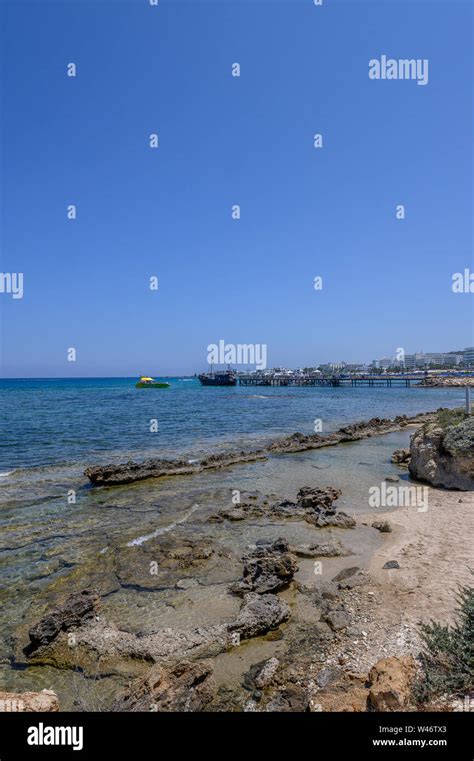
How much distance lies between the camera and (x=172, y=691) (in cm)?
532

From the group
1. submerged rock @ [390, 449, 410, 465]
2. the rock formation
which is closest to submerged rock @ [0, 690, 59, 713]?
the rock formation

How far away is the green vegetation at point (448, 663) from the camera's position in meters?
4.42

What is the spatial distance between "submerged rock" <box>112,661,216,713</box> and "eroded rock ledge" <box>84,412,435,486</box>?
1387cm

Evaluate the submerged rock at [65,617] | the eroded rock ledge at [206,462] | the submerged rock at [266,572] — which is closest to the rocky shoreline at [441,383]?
the eroded rock ledge at [206,462]

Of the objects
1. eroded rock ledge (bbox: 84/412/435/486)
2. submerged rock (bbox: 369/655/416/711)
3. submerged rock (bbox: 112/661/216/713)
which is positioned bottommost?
eroded rock ledge (bbox: 84/412/435/486)

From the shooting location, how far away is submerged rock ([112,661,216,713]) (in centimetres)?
510

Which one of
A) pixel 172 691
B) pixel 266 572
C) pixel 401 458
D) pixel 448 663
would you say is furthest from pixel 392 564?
pixel 401 458

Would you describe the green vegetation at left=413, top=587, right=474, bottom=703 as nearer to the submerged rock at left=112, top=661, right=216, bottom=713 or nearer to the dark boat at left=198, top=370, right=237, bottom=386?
the submerged rock at left=112, top=661, right=216, bottom=713

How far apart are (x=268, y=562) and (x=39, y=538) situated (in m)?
7.67

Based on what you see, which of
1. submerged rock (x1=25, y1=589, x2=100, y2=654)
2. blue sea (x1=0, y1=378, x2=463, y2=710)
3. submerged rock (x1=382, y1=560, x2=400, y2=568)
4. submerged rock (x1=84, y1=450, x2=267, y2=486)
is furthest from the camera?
submerged rock (x1=84, y1=450, x2=267, y2=486)

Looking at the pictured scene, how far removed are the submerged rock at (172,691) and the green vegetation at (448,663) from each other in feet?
9.43

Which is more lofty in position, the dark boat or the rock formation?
the dark boat
